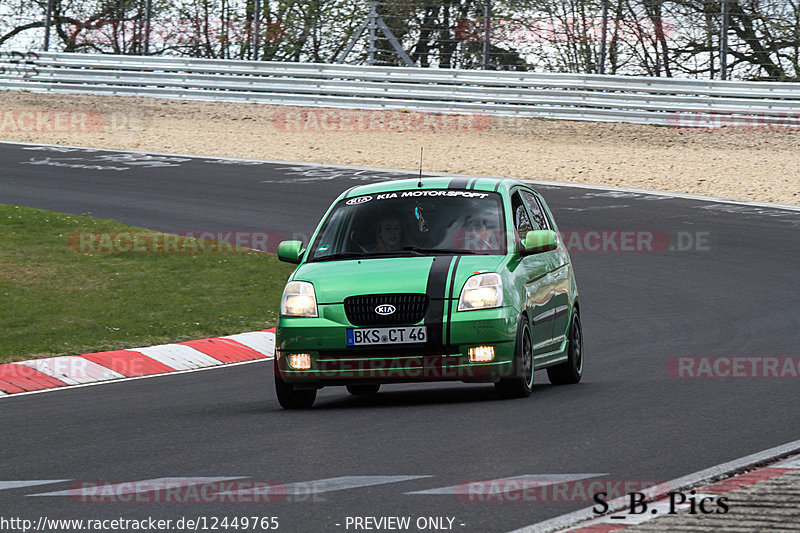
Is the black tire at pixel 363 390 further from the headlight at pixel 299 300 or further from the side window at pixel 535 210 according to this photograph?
the side window at pixel 535 210

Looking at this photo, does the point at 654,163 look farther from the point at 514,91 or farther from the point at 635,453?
the point at 635,453

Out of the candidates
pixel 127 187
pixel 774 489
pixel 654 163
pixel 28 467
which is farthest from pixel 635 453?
pixel 654 163

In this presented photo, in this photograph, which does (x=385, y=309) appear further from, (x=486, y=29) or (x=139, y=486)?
(x=486, y=29)

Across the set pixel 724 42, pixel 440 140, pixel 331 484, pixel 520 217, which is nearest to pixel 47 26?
pixel 440 140

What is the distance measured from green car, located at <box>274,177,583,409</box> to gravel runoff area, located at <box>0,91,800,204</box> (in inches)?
536

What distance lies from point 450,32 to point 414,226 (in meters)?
21.8

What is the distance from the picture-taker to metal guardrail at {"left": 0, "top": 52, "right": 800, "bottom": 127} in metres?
27.4

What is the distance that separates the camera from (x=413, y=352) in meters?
8.52

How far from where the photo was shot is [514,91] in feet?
96.4

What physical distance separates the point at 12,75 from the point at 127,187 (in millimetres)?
12658

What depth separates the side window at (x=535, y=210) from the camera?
34.0 feet

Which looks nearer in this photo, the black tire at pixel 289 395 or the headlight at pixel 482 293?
the headlight at pixel 482 293

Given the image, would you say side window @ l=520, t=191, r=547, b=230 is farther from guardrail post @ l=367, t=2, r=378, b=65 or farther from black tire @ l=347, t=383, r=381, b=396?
guardrail post @ l=367, t=2, r=378, b=65

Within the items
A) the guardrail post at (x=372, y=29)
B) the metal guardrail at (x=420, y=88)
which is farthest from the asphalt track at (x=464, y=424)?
the guardrail post at (x=372, y=29)
